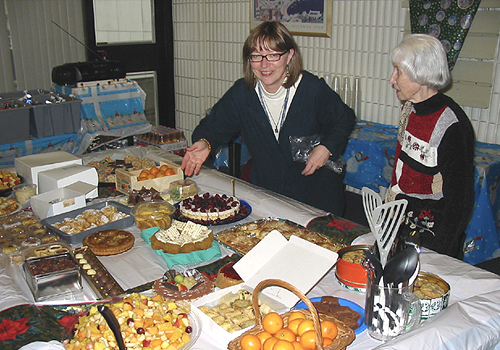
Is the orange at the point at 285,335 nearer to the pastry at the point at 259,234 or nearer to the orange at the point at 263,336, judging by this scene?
the orange at the point at 263,336

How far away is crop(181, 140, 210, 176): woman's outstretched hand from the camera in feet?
8.01

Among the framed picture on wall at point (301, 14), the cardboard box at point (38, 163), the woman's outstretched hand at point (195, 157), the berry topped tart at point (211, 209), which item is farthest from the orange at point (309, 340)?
→ the framed picture on wall at point (301, 14)

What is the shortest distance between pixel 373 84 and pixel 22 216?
2.88 meters

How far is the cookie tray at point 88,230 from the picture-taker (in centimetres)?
188

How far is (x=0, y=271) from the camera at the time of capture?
1.70 m

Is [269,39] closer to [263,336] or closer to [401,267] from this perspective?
[401,267]

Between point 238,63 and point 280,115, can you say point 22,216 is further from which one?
point 238,63

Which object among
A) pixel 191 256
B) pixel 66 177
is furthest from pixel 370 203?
pixel 66 177

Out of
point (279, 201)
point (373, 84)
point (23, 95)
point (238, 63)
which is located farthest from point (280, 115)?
point (238, 63)

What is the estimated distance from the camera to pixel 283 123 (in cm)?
251

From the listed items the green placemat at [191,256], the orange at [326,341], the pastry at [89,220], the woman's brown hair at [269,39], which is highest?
the woman's brown hair at [269,39]

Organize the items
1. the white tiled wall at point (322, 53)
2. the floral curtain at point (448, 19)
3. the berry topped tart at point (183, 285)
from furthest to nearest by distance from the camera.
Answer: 1. the white tiled wall at point (322, 53)
2. the floral curtain at point (448, 19)
3. the berry topped tart at point (183, 285)

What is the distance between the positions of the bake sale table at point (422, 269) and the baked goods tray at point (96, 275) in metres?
0.04

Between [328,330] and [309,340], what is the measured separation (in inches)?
3.6
